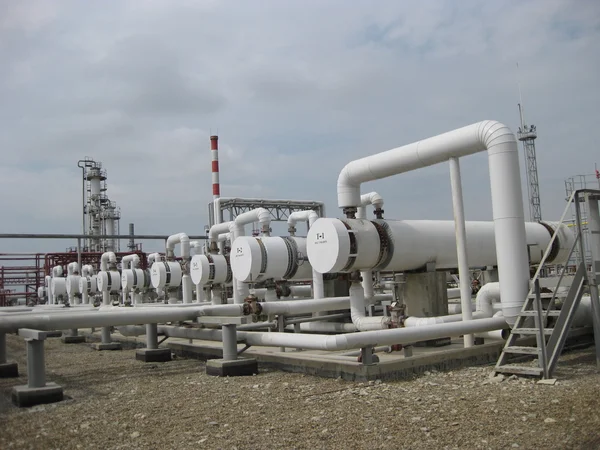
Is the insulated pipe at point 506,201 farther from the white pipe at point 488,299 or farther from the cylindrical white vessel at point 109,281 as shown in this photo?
the cylindrical white vessel at point 109,281

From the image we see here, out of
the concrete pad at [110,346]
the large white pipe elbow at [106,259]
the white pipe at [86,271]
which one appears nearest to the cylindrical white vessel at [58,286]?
the white pipe at [86,271]

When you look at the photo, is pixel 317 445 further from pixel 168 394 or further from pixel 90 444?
pixel 168 394

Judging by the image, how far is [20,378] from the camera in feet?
29.0

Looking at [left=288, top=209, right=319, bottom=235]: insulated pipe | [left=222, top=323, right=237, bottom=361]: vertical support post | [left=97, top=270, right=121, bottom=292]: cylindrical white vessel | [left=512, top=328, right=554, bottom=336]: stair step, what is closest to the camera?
[left=512, top=328, right=554, bottom=336]: stair step

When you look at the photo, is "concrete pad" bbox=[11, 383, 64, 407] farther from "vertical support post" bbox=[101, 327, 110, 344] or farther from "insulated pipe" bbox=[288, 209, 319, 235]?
"insulated pipe" bbox=[288, 209, 319, 235]

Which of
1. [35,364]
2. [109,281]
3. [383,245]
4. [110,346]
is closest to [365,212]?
[383,245]

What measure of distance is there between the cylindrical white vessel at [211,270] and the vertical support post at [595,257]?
10.4 m

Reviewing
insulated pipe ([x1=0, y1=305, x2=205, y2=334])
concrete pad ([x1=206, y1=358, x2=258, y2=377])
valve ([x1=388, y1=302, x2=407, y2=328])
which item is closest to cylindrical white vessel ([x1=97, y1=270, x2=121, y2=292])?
insulated pipe ([x1=0, y1=305, x2=205, y2=334])

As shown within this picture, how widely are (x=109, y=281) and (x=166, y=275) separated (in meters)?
4.11

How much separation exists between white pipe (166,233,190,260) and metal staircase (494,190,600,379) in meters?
11.9

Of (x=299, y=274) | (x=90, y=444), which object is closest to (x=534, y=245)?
(x=299, y=274)

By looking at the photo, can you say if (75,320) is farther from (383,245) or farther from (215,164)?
(215,164)

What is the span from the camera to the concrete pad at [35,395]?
6508 mm

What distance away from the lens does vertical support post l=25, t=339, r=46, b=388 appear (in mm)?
6742
